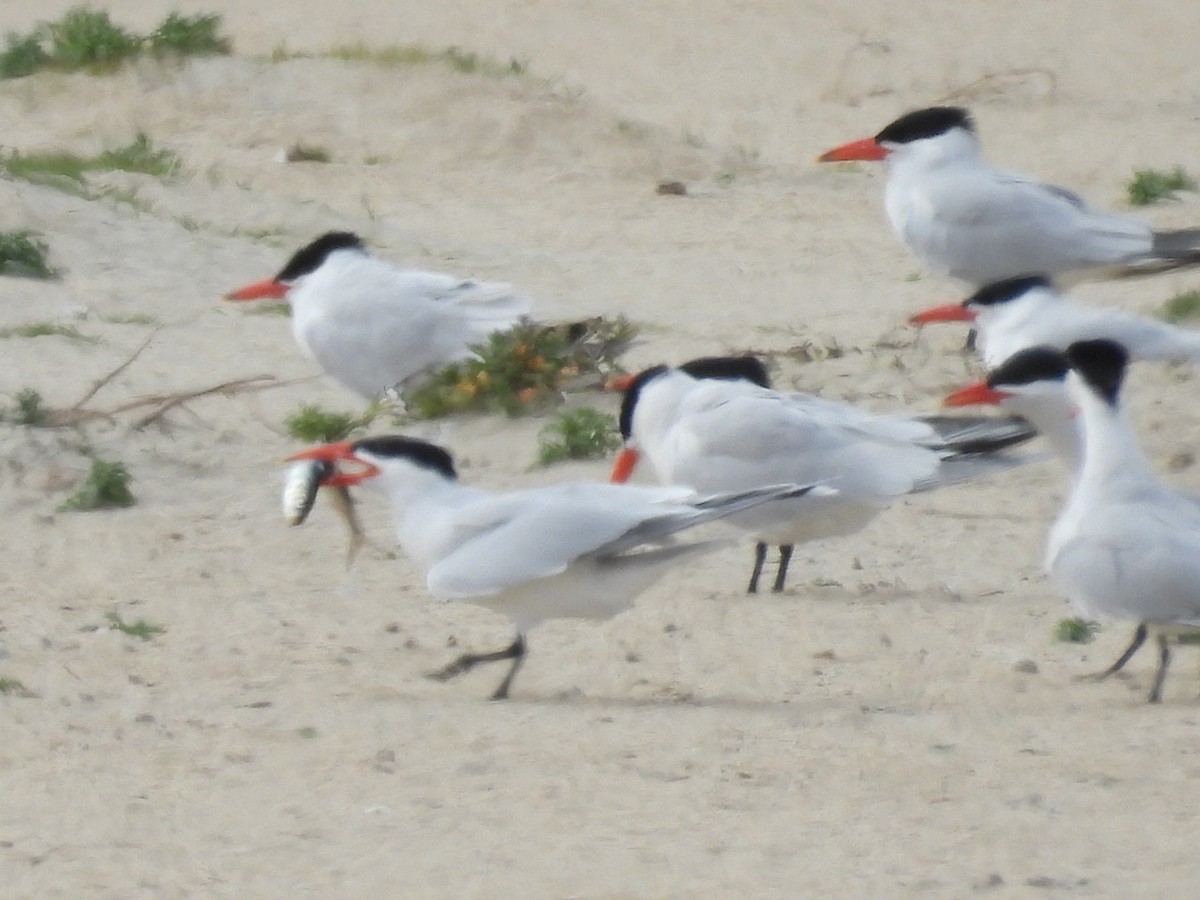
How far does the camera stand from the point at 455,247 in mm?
10852

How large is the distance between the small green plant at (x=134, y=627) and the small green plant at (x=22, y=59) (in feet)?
30.2

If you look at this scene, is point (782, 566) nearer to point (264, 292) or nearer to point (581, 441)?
point (581, 441)

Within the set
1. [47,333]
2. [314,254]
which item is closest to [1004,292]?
[314,254]

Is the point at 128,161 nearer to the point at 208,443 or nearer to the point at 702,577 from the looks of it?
the point at 208,443

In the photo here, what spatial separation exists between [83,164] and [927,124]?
4.94 metres

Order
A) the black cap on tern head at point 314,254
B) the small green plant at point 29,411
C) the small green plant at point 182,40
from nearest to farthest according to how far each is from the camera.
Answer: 1. the small green plant at point 29,411
2. the black cap on tern head at point 314,254
3. the small green plant at point 182,40

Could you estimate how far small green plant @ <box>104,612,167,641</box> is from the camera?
18.0ft

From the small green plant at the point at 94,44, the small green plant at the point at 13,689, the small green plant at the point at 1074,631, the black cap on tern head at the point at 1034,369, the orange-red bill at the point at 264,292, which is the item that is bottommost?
A: the small green plant at the point at 94,44

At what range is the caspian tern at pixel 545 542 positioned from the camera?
4906 mm

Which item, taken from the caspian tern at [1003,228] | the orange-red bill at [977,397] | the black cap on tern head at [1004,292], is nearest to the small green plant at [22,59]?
the caspian tern at [1003,228]

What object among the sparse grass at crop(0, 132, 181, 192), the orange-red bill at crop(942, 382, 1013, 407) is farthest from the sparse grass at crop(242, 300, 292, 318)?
the orange-red bill at crop(942, 382, 1013, 407)

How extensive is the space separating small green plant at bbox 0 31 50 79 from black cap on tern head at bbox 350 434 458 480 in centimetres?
957

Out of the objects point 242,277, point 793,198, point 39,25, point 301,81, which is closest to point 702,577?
point 242,277

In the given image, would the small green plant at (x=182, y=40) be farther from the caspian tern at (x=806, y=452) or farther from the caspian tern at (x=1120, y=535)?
the caspian tern at (x=1120, y=535)
